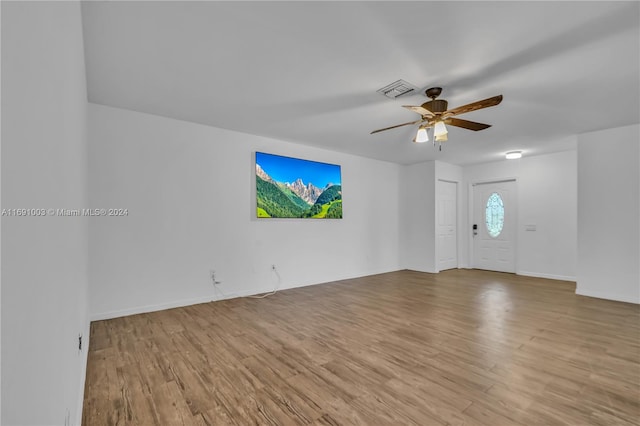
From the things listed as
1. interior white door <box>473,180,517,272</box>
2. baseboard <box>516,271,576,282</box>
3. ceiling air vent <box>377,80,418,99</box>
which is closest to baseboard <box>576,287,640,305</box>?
baseboard <box>516,271,576,282</box>

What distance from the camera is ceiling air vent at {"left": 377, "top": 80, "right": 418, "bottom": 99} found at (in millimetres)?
2893

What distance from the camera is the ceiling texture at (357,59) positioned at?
1963 mm

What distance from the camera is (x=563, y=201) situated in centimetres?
586

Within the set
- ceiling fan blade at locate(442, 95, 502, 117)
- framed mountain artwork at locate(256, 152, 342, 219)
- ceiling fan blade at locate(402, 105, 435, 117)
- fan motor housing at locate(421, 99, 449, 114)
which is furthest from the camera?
framed mountain artwork at locate(256, 152, 342, 219)

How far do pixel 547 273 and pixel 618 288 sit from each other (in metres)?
1.77

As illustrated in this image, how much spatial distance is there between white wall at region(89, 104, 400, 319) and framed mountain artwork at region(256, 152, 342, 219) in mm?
156

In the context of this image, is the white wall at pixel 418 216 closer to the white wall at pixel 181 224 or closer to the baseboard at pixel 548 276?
the baseboard at pixel 548 276

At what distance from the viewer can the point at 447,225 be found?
707 cm

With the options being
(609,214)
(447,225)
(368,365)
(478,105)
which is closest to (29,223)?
(368,365)

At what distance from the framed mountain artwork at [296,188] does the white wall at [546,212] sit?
13.3ft

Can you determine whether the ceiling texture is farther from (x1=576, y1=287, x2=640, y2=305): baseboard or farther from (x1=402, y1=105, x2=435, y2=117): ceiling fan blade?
(x1=576, y1=287, x2=640, y2=305): baseboard

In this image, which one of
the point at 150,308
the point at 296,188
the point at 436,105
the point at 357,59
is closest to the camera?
the point at 357,59

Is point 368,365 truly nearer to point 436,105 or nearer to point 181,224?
point 436,105

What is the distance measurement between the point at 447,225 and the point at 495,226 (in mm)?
1059
